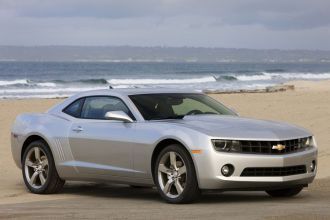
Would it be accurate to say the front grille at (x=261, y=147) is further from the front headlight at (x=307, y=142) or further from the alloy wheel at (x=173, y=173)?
the alloy wheel at (x=173, y=173)

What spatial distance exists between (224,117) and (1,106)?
19.4m

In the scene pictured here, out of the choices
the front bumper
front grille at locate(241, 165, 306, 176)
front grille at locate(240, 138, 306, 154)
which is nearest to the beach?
the front bumper

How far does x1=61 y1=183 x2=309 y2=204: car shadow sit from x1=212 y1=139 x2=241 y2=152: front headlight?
2.36ft

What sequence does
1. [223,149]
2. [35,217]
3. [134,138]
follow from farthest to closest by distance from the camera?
[134,138] < [223,149] < [35,217]

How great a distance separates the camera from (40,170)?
11570mm

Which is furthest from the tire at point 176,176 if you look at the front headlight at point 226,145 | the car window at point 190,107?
the car window at point 190,107

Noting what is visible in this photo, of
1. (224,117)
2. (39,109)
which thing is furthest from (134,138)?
(39,109)

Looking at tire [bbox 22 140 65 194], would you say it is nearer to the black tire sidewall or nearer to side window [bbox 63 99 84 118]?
the black tire sidewall

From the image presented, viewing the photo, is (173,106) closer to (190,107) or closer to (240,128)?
(190,107)

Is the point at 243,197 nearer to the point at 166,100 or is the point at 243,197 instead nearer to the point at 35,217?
the point at 166,100

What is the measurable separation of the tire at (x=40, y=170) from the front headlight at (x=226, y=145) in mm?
2628

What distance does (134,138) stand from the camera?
1030 cm

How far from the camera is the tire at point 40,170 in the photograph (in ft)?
37.5

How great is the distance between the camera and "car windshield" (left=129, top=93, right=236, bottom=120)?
10.6 meters
